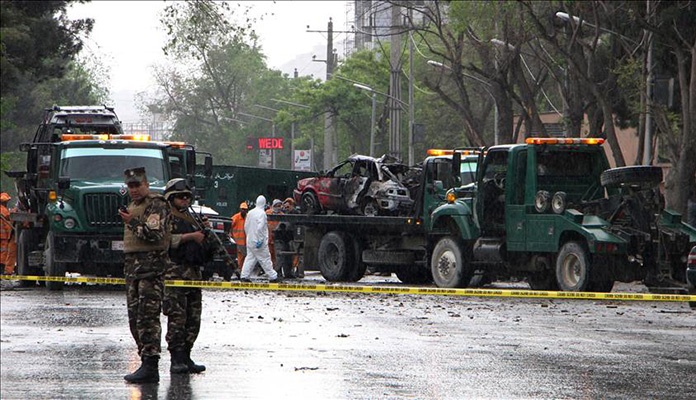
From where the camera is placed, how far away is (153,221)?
12.4 meters

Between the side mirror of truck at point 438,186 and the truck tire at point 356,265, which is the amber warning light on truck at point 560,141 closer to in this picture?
the side mirror of truck at point 438,186

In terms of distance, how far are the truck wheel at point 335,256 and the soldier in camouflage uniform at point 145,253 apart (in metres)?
17.9

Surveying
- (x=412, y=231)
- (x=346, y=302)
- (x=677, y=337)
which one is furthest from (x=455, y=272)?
(x=677, y=337)

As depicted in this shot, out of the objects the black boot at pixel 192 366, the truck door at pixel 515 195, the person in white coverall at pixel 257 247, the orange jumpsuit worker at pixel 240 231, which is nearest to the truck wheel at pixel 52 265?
the person in white coverall at pixel 257 247

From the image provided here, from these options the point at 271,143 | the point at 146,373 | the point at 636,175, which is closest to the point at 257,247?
the point at 636,175

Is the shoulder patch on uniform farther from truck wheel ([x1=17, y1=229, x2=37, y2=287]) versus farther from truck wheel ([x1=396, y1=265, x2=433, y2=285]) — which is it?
truck wheel ([x1=396, y1=265, x2=433, y2=285])

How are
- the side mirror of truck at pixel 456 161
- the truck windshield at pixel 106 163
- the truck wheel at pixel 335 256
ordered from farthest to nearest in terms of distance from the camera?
the truck wheel at pixel 335 256, the side mirror of truck at pixel 456 161, the truck windshield at pixel 106 163

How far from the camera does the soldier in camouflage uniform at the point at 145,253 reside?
12.4 m

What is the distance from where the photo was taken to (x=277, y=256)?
3191cm

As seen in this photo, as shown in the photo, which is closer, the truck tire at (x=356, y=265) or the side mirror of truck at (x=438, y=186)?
the side mirror of truck at (x=438, y=186)

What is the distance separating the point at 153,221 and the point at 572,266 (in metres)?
13.9

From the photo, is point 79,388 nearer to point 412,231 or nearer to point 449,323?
point 449,323

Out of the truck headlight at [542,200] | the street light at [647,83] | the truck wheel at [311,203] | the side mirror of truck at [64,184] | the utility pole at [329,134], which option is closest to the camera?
the side mirror of truck at [64,184]

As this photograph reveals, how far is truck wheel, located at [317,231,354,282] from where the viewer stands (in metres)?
30.5
